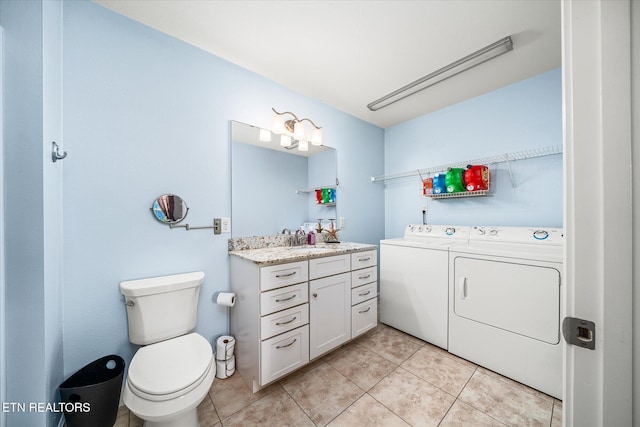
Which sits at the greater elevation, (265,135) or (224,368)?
(265,135)

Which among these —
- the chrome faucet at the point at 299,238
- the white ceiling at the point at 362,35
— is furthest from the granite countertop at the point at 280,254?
the white ceiling at the point at 362,35

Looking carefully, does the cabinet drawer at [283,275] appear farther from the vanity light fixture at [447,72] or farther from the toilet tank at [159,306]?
the vanity light fixture at [447,72]

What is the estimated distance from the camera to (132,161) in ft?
4.88

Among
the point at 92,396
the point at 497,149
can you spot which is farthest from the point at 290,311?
the point at 497,149

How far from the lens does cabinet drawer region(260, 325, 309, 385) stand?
148 centimetres

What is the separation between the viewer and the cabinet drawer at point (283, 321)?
1484mm

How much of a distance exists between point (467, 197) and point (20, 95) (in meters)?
3.31

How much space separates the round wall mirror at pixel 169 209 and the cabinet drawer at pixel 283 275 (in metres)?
0.74

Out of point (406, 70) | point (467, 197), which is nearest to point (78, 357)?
point (406, 70)

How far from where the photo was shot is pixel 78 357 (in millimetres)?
1316

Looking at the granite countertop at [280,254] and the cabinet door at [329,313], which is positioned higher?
the granite countertop at [280,254]

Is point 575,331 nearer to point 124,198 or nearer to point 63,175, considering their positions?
point 124,198

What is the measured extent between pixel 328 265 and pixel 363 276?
460 millimetres

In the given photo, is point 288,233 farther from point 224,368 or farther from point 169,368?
point 169,368
